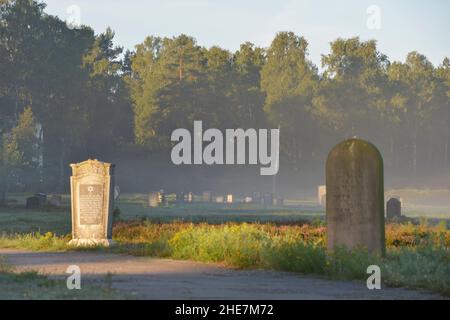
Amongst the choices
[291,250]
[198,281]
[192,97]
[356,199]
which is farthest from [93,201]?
[192,97]

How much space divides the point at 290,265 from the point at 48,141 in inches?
2828

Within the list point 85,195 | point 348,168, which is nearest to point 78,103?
point 85,195

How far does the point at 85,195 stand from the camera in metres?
25.6

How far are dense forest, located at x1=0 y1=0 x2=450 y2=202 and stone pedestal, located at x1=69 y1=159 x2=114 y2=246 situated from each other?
142 feet

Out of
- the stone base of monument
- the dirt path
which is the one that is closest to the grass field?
the stone base of monument

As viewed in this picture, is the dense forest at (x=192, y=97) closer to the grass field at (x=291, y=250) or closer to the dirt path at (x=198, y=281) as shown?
the grass field at (x=291, y=250)

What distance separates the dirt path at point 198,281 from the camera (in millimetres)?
13656

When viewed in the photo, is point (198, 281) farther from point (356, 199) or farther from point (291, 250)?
point (356, 199)

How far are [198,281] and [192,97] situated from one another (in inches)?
3152

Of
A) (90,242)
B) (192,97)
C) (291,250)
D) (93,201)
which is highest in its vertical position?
(192,97)

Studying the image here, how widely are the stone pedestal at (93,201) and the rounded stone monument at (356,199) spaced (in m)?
8.43

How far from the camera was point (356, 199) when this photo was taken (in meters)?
18.3

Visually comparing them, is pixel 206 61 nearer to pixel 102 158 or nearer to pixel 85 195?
pixel 102 158

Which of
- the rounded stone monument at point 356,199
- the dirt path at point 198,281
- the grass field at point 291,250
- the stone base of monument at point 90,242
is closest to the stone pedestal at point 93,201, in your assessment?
the stone base of monument at point 90,242
